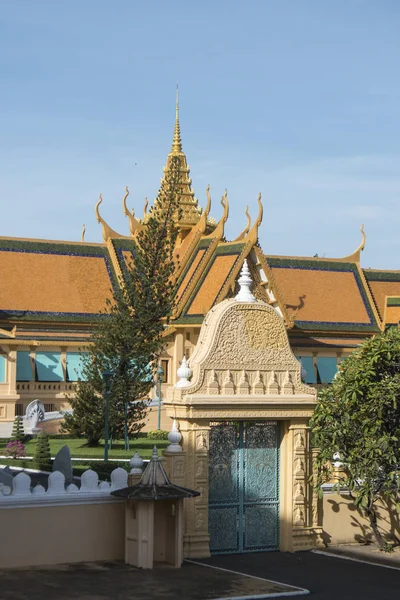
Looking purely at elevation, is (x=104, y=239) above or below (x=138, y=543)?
above

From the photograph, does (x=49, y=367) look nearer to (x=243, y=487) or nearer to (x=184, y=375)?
(x=243, y=487)

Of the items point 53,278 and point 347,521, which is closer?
point 347,521

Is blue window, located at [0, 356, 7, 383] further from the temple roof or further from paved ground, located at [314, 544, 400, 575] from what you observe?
paved ground, located at [314, 544, 400, 575]

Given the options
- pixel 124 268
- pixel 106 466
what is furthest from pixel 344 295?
pixel 106 466

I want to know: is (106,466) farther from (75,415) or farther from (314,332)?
(314,332)

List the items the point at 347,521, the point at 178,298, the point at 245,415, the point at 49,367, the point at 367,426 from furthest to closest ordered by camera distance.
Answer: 1. the point at 178,298
2. the point at 49,367
3. the point at 347,521
4. the point at 367,426
5. the point at 245,415

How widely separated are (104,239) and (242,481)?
33.8 metres

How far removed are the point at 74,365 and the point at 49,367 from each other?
100 cm

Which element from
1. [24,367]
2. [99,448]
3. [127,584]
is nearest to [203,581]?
[127,584]

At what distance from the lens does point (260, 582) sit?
17.6 m

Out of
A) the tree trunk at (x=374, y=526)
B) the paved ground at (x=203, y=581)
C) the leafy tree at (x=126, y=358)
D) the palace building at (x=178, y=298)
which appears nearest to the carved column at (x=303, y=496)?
the tree trunk at (x=374, y=526)

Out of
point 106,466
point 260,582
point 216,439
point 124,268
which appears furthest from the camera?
point 124,268

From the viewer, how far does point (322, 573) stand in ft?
60.7

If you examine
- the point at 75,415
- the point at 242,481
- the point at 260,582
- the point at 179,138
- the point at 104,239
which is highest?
the point at 179,138
